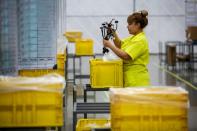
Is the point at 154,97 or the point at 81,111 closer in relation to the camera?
the point at 154,97

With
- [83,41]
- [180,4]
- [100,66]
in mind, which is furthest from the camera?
[180,4]

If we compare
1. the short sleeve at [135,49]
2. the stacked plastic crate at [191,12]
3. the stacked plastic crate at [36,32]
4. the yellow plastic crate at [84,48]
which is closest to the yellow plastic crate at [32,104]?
the stacked plastic crate at [36,32]

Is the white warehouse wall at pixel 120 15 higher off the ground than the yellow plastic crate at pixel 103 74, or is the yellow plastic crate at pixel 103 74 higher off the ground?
the white warehouse wall at pixel 120 15

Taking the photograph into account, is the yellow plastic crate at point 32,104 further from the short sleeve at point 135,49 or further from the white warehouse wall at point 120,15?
the white warehouse wall at point 120,15

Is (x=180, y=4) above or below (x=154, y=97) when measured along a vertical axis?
above

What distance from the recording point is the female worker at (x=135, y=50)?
430cm

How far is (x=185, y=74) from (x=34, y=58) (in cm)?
825

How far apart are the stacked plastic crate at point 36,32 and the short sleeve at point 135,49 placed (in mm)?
701

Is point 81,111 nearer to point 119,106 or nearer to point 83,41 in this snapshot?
point 119,106

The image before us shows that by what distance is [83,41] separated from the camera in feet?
30.1

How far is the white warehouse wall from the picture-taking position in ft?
49.6

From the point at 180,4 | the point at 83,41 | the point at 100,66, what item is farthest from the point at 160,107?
the point at 180,4

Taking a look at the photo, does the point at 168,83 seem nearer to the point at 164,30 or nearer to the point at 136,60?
the point at 164,30

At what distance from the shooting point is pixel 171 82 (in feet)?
34.1
